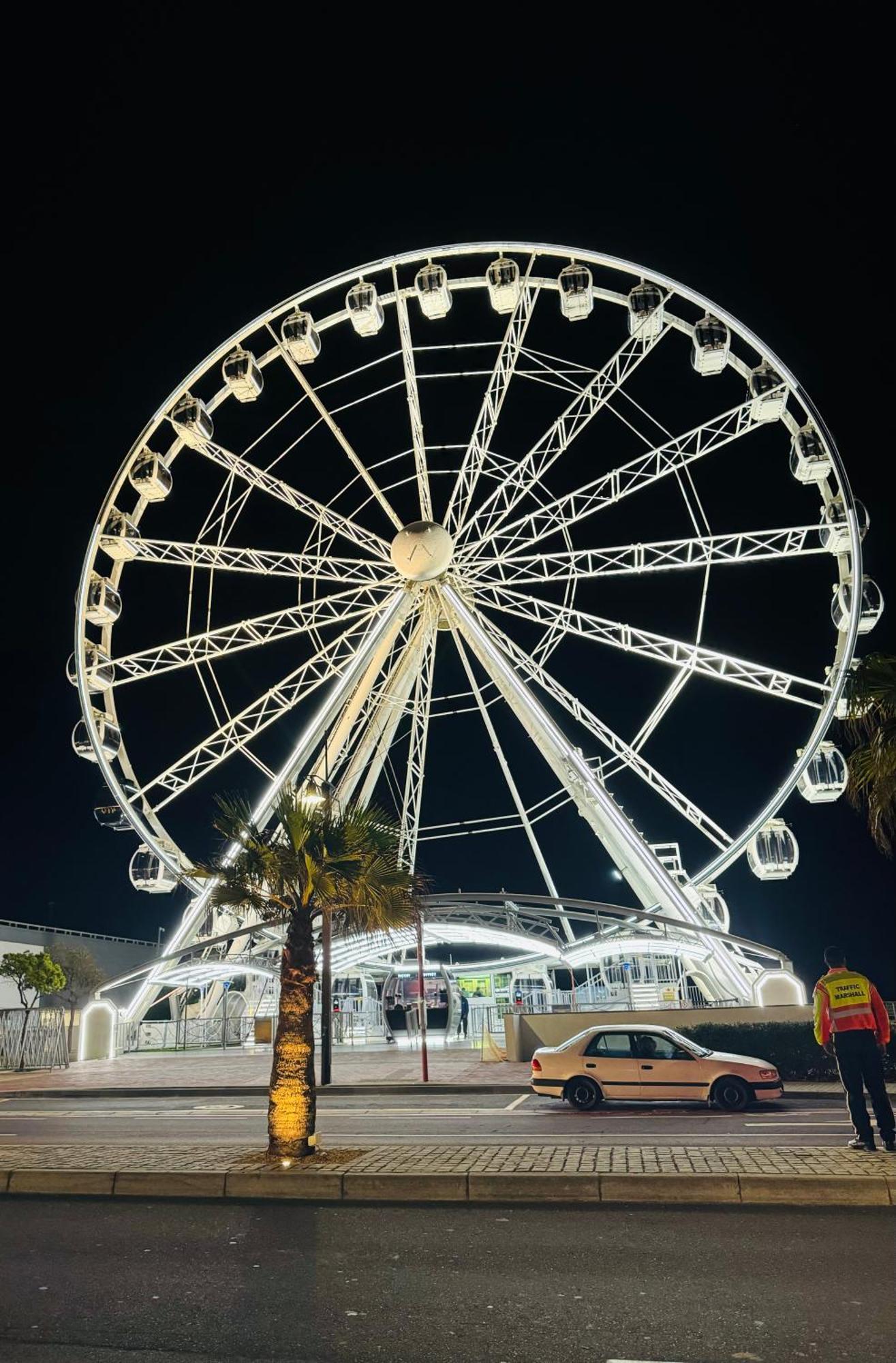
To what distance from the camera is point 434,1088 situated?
18.1m

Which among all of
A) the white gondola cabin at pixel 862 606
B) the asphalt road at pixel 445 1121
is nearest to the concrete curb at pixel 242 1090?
the asphalt road at pixel 445 1121

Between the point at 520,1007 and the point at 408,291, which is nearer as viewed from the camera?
the point at 408,291

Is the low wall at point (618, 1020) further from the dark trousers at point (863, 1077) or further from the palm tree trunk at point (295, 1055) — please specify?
the palm tree trunk at point (295, 1055)

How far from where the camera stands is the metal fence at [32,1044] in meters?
28.1

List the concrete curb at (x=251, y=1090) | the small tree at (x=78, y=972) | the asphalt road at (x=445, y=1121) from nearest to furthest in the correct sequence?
the asphalt road at (x=445, y=1121) → the concrete curb at (x=251, y=1090) → the small tree at (x=78, y=972)

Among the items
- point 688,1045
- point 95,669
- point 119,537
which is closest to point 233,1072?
point 95,669

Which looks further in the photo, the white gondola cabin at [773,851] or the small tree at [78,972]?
the small tree at [78,972]

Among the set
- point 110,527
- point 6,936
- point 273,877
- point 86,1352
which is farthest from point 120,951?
point 86,1352

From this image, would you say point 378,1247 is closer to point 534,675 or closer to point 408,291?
point 534,675

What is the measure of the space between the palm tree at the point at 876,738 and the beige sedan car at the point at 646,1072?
13.7ft

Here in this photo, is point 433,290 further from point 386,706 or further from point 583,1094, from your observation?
point 583,1094

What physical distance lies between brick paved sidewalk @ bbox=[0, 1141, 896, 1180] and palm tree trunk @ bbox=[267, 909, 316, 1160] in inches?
13.6

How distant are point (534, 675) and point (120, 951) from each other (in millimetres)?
66670

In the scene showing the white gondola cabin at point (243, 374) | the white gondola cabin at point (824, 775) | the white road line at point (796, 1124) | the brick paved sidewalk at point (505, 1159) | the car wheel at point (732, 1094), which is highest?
the white gondola cabin at point (243, 374)
